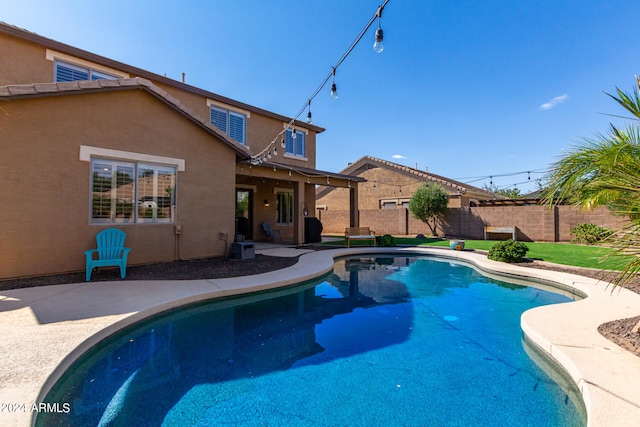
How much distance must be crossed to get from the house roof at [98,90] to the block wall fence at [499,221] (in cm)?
1383

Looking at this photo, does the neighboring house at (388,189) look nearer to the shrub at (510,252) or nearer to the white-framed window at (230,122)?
the shrub at (510,252)

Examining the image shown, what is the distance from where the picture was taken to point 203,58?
11500 mm

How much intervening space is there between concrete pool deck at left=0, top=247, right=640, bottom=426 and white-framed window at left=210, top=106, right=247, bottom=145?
27.3 ft

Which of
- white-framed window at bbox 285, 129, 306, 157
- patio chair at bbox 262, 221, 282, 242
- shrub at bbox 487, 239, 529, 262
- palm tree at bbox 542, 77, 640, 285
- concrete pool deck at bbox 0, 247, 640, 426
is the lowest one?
concrete pool deck at bbox 0, 247, 640, 426

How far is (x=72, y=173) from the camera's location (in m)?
7.11

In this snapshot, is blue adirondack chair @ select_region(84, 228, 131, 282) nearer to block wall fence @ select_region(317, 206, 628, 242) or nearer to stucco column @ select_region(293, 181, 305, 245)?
stucco column @ select_region(293, 181, 305, 245)

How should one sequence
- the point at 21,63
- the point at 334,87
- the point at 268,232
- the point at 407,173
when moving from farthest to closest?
the point at 407,173 < the point at 268,232 < the point at 21,63 < the point at 334,87

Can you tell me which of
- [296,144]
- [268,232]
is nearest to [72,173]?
[268,232]

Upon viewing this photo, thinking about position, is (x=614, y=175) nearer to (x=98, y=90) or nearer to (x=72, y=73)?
(x=98, y=90)

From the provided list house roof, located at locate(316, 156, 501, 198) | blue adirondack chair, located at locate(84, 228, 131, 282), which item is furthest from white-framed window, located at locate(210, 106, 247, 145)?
house roof, located at locate(316, 156, 501, 198)

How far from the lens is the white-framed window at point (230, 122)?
513 inches

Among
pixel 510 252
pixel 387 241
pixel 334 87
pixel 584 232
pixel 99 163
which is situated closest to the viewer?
pixel 334 87

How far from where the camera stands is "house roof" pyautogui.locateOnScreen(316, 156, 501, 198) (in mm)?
20594

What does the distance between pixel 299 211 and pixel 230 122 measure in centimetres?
517
